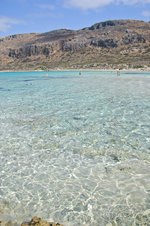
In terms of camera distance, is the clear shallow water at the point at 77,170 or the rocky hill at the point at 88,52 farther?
the rocky hill at the point at 88,52

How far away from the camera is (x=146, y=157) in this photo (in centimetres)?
809

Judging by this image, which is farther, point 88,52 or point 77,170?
point 88,52

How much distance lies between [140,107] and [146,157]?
9.08 meters

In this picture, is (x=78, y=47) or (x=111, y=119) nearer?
(x=111, y=119)

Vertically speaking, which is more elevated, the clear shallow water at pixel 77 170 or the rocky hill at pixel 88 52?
the rocky hill at pixel 88 52

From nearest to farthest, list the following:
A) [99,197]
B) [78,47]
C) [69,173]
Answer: [99,197] < [69,173] < [78,47]

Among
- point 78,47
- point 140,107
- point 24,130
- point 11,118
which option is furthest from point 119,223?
point 78,47

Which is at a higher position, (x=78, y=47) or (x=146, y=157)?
(x=78, y=47)

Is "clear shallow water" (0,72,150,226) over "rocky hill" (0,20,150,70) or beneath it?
beneath

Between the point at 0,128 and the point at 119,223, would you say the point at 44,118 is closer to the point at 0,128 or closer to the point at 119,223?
the point at 0,128

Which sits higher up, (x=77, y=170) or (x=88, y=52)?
(x=88, y=52)

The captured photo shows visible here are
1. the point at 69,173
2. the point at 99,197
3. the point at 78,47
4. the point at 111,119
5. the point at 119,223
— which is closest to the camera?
the point at 119,223

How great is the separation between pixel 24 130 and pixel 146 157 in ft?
21.9

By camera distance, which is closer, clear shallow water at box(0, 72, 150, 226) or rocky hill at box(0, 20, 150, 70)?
clear shallow water at box(0, 72, 150, 226)
